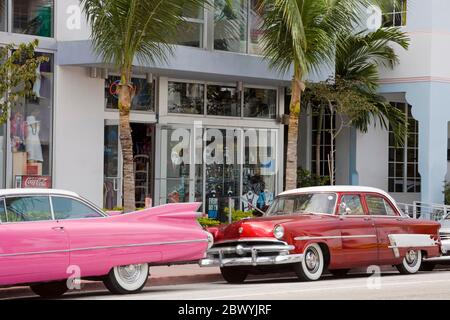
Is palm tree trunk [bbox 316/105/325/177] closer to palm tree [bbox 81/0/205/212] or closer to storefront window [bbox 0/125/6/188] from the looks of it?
palm tree [bbox 81/0/205/212]

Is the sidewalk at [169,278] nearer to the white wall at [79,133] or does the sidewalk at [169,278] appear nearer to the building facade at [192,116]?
the white wall at [79,133]

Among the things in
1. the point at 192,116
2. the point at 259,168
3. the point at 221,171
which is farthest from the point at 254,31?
the point at 259,168

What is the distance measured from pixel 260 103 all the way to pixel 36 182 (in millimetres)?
7474

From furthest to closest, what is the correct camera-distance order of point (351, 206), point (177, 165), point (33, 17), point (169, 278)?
point (177, 165) → point (33, 17) → point (351, 206) → point (169, 278)

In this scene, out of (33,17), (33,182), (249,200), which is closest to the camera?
(33,182)

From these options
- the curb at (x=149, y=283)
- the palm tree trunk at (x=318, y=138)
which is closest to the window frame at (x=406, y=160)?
the palm tree trunk at (x=318, y=138)

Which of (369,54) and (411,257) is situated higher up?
(369,54)

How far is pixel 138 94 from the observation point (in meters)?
24.0

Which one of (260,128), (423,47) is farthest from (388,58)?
(260,128)

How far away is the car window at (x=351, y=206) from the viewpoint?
698 inches

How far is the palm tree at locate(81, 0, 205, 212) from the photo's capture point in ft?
63.0

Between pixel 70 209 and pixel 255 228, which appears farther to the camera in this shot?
pixel 255 228

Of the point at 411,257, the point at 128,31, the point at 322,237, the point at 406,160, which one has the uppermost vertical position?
the point at 128,31

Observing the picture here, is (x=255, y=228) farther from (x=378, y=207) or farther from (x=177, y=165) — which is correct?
(x=177, y=165)
